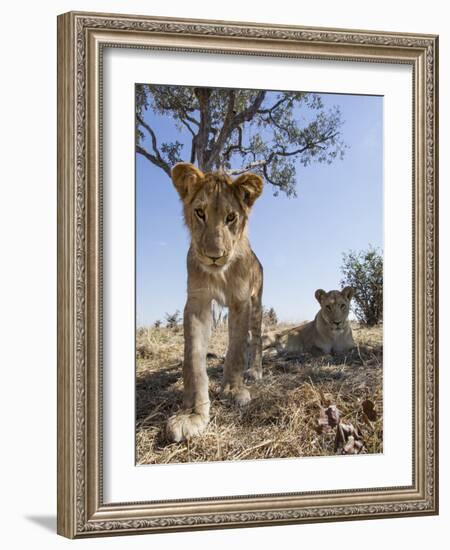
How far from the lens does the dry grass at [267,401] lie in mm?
4578

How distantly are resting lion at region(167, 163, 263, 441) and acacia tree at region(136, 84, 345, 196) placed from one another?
0.22 ft

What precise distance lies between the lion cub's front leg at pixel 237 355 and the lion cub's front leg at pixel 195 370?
95 mm

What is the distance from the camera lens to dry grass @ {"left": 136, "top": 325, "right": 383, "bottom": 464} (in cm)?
458

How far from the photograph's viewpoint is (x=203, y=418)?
4.66 meters

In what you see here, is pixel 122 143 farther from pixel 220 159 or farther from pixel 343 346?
pixel 343 346

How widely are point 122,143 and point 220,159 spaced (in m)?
0.42

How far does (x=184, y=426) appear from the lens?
15.1ft

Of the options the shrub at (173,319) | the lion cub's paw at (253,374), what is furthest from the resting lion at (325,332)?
the shrub at (173,319)

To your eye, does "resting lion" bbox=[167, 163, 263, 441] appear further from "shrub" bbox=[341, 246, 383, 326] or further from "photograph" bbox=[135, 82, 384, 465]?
"shrub" bbox=[341, 246, 383, 326]

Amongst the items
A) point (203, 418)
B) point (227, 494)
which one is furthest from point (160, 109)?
point (227, 494)

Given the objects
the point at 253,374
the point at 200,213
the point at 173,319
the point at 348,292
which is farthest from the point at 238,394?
the point at 200,213

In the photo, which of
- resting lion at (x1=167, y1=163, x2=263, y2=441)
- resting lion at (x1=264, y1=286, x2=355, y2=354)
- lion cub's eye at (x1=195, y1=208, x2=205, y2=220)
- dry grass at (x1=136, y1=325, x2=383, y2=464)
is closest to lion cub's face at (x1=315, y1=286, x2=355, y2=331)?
resting lion at (x1=264, y1=286, x2=355, y2=354)

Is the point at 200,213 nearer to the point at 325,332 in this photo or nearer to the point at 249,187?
the point at 249,187

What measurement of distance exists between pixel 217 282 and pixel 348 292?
54 centimetres
